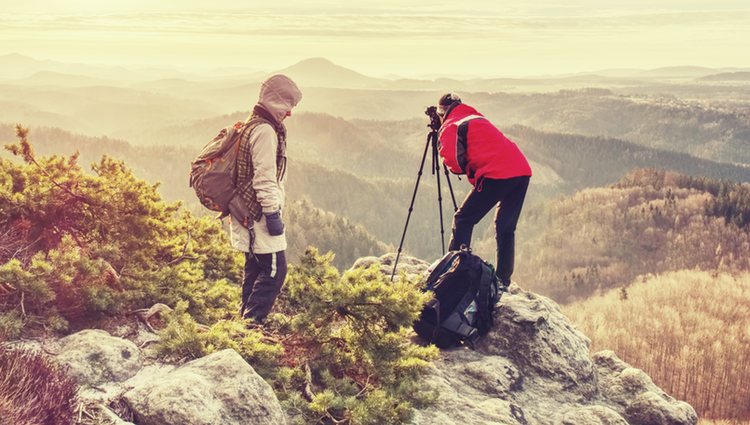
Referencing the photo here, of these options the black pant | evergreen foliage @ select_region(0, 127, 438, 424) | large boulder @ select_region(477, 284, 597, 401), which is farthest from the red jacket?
evergreen foliage @ select_region(0, 127, 438, 424)

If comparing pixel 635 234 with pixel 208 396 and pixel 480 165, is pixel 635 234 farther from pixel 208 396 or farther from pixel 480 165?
pixel 208 396

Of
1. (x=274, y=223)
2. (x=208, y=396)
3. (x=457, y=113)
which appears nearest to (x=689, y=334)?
(x=457, y=113)

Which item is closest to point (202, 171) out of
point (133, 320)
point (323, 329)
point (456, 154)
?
point (133, 320)

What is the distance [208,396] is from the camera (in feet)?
15.0

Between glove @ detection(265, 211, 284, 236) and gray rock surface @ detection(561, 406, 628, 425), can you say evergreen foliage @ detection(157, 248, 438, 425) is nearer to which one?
glove @ detection(265, 211, 284, 236)

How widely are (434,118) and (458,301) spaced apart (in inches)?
113

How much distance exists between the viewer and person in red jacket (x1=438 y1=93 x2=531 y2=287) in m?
8.32

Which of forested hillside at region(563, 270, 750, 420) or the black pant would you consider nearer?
the black pant

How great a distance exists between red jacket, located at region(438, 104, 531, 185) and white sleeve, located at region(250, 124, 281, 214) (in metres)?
2.87

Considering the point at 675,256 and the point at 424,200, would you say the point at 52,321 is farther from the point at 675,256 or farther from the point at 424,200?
the point at 424,200

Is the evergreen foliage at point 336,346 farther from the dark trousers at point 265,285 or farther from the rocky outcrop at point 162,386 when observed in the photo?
the rocky outcrop at point 162,386

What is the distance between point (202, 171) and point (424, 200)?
15705 cm

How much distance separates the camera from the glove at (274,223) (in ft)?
21.5

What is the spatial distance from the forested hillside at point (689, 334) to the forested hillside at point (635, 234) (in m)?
18.4
